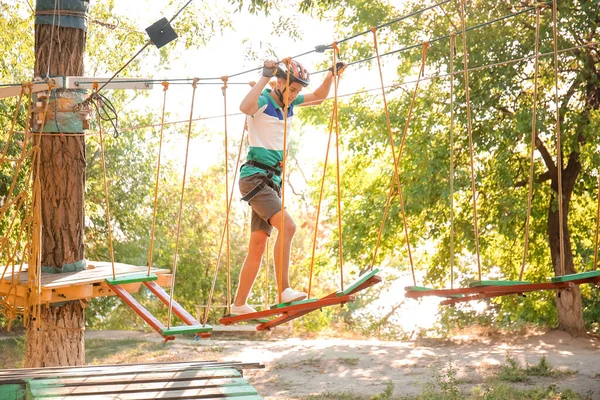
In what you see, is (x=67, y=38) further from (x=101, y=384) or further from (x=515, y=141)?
(x=515, y=141)

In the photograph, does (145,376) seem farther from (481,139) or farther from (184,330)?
(481,139)

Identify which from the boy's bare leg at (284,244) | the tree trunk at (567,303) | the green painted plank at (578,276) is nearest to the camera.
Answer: the green painted plank at (578,276)

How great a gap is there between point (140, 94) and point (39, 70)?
32.1ft

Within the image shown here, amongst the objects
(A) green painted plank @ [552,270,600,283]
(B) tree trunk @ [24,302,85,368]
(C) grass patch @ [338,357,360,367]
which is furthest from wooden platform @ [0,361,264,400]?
(C) grass patch @ [338,357,360,367]

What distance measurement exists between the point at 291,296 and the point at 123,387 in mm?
1072

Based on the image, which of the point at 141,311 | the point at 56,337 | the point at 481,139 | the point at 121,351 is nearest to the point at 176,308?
the point at 141,311

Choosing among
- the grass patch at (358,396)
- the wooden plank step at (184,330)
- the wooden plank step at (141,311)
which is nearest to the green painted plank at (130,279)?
the wooden plank step at (141,311)

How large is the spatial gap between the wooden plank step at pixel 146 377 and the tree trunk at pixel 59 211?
1.70m

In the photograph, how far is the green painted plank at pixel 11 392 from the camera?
4699 mm

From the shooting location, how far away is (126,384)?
187 inches

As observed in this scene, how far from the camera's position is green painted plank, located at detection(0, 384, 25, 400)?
→ 4.70 meters

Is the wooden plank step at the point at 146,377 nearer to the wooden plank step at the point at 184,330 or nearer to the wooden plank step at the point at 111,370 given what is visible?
the wooden plank step at the point at 111,370

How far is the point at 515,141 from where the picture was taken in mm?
10578

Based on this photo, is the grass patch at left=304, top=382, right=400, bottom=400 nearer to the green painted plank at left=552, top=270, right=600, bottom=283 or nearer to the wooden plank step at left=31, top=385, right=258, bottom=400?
the wooden plank step at left=31, top=385, right=258, bottom=400
